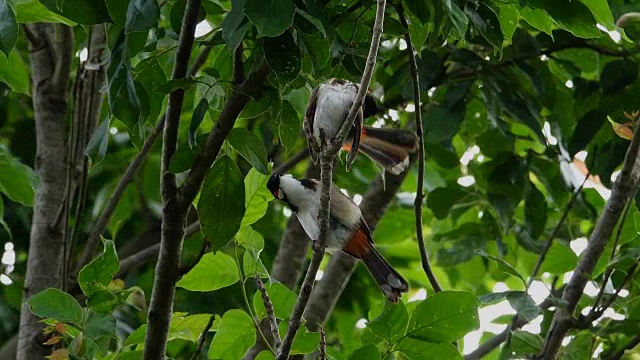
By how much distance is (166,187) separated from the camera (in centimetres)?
224

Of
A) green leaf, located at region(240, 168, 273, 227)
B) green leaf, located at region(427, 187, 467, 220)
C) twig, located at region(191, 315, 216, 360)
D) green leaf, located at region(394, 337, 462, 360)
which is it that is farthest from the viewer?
green leaf, located at region(427, 187, 467, 220)

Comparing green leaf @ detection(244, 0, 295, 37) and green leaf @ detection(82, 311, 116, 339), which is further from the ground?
green leaf @ detection(244, 0, 295, 37)

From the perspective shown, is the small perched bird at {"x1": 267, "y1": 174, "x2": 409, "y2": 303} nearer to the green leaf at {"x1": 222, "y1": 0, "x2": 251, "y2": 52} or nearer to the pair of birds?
the pair of birds

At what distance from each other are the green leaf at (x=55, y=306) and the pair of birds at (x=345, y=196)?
24.6 inches

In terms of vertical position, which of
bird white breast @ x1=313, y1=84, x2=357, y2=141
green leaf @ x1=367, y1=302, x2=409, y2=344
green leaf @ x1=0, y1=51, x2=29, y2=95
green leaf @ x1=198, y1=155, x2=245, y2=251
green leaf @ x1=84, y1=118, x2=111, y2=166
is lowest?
green leaf @ x1=367, y1=302, x2=409, y2=344

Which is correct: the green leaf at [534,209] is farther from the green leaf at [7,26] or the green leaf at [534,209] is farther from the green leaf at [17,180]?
the green leaf at [7,26]

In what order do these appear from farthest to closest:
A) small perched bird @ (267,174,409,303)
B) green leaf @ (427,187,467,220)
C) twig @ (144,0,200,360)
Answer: green leaf @ (427,187,467,220) < small perched bird @ (267,174,409,303) < twig @ (144,0,200,360)

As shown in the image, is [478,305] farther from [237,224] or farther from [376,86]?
[376,86]

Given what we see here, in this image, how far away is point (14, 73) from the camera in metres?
2.98

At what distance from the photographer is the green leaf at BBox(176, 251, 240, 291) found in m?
2.55

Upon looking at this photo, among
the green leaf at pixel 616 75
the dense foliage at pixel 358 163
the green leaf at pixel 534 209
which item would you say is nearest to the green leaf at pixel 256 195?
the dense foliage at pixel 358 163

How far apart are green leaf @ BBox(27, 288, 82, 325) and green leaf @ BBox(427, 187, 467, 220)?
4.82 ft

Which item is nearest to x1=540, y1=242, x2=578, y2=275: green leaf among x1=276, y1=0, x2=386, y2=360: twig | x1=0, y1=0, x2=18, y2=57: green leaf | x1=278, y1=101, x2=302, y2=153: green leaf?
x1=278, y1=101, x2=302, y2=153: green leaf

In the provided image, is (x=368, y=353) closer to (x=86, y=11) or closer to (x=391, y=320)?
(x=391, y=320)
